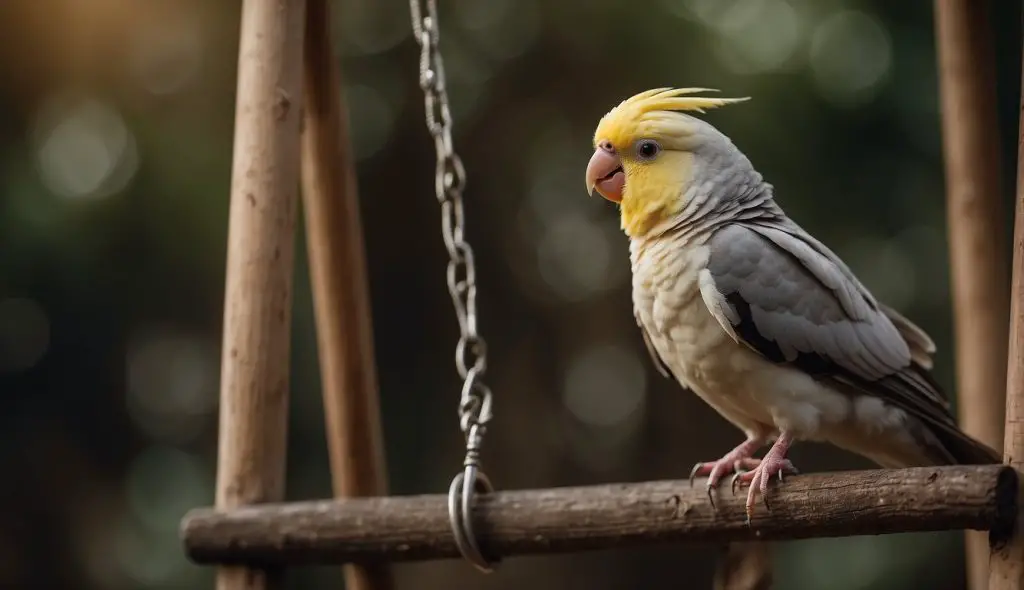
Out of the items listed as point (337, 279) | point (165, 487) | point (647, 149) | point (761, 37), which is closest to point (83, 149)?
point (165, 487)

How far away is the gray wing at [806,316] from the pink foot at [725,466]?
0.41 ft

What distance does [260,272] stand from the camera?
1332mm

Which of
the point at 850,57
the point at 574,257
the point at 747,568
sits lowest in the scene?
the point at 747,568

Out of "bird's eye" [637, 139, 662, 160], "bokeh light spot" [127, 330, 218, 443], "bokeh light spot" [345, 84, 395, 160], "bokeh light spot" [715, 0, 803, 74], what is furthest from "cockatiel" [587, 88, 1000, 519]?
"bokeh light spot" [127, 330, 218, 443]

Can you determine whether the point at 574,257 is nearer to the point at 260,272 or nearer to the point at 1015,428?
the point at 260,272

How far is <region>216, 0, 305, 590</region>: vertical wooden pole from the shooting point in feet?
4.30

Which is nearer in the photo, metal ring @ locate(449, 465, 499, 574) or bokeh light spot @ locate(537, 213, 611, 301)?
metal ring @ locate(449, 465, 499, 574)

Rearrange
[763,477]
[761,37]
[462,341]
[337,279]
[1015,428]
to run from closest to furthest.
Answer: [1015,428]
[763,477]
[462,341]
[337,279]
[761,37]

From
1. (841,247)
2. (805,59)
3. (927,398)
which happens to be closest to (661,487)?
(927,398)

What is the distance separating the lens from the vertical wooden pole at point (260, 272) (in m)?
1.31

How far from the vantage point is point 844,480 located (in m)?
1.06

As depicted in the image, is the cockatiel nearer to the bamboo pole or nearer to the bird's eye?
the bird's eye

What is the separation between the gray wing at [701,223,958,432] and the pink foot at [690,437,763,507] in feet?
0.41

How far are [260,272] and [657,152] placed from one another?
55 cm
